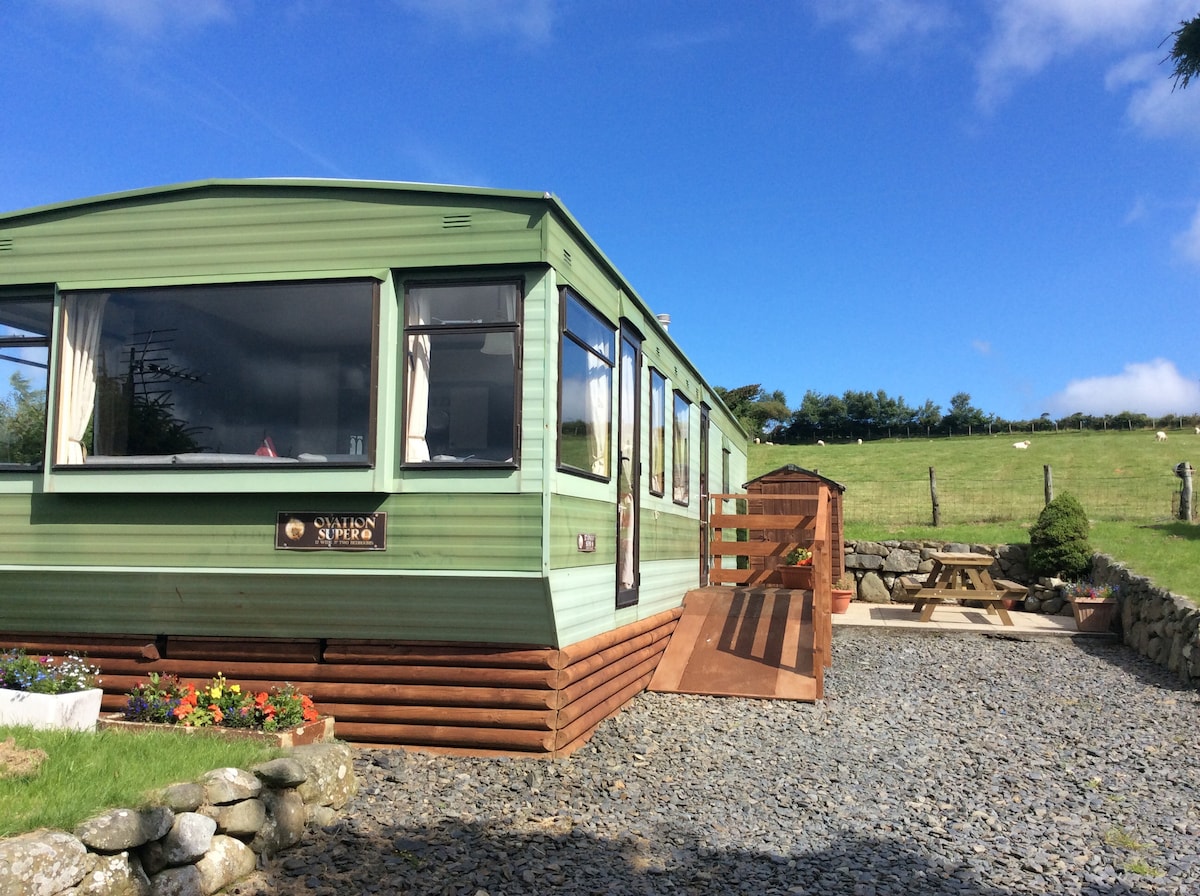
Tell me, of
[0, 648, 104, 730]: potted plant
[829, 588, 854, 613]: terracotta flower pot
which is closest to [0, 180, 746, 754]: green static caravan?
[0, 648, 104, 730]: potted plant

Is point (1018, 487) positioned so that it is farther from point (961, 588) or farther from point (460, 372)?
point (460, 372)

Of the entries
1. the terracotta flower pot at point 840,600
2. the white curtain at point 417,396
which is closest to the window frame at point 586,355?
the white curtain at point 417,396

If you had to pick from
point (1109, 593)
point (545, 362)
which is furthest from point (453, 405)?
point (1109, 593)

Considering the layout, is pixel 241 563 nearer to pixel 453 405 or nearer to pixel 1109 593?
pixel 453 405

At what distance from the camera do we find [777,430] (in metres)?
68.2

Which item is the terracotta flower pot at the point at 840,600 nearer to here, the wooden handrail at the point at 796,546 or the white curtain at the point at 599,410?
the wooden handrail at the point at 796,546

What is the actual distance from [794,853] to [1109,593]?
31.2 ft

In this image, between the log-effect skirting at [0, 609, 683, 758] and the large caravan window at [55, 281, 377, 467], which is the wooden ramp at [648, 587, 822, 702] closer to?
the log-effect skirting at [0, 609, 683, 758]

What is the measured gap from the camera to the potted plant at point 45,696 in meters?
5.12

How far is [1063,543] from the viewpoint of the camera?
14422 millimetres

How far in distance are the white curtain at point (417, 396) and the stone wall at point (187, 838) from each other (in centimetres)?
176

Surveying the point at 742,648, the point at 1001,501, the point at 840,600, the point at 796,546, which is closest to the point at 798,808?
the point at 742,648

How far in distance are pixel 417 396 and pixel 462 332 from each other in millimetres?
462

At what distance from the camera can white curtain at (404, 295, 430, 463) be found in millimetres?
5426
